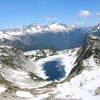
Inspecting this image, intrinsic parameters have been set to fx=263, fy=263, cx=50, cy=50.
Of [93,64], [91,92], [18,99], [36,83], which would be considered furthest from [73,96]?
[36,83]

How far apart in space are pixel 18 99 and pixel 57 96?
14.7 metres

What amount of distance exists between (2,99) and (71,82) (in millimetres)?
41860

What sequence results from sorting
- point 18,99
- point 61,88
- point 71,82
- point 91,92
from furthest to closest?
1. point 71,82
2. point 61,88
3. point 18,99
4. point 91,92

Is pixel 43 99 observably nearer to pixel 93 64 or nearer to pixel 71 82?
pixel 71 82

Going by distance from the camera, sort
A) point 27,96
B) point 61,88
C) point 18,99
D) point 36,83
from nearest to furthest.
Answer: point 18,99, point 27,96, point 61,88, point 36,83

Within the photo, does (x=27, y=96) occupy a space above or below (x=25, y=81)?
above

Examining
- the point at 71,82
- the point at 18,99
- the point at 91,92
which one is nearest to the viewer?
the point at 91,92

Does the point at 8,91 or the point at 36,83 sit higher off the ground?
the point at 8,91

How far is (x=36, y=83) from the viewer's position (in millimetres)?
192250

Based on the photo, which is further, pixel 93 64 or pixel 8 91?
pixel 93 64

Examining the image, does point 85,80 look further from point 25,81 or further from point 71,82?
point 25,81

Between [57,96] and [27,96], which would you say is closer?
[57,96]

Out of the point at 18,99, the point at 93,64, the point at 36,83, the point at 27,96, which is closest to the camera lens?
the point at 18,99

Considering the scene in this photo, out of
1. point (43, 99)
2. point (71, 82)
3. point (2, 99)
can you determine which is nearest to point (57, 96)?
point (43, 99)
